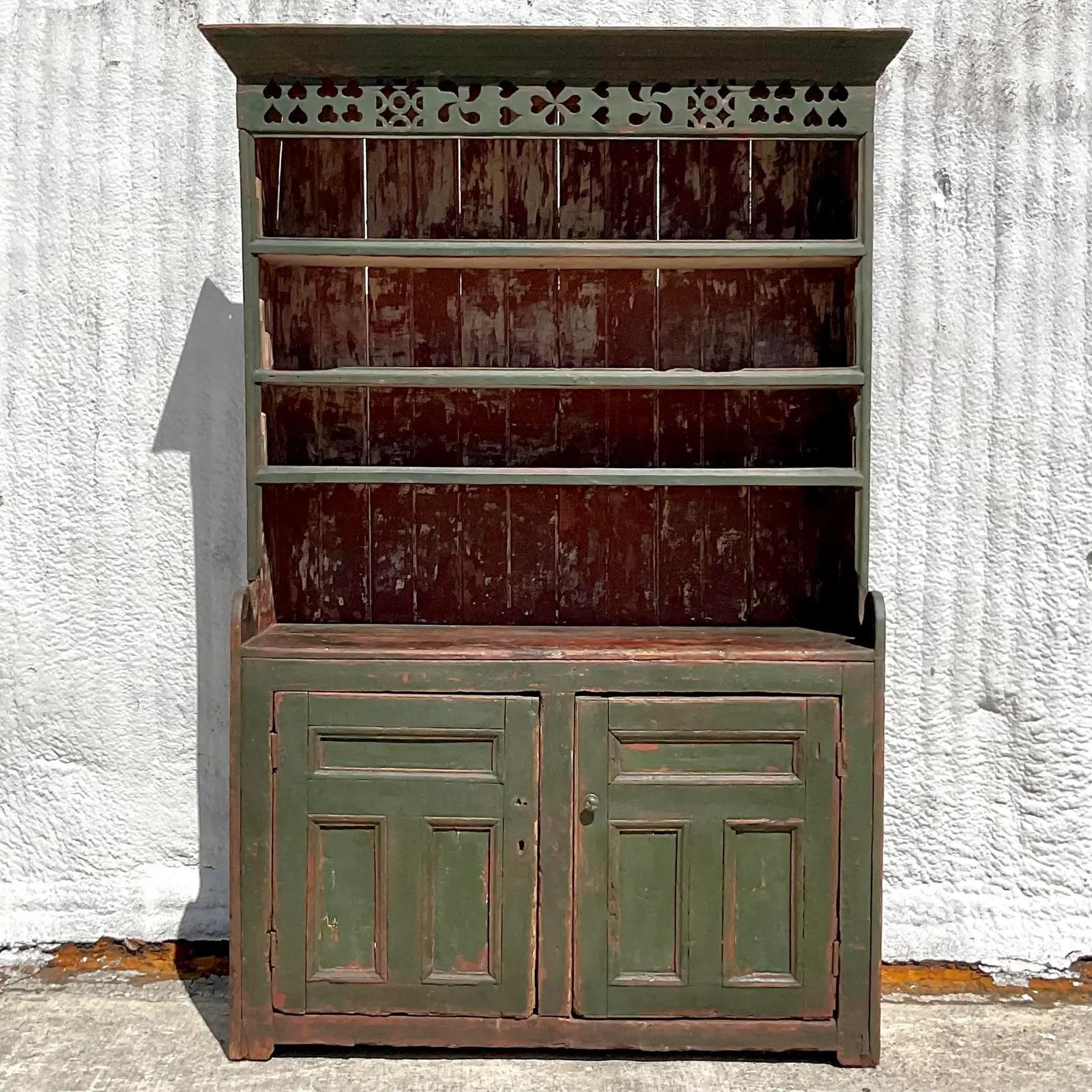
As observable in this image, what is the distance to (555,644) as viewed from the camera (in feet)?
8.80

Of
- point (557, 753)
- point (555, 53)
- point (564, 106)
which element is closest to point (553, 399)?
point (564, 106)

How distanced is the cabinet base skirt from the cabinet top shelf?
2.15 meters

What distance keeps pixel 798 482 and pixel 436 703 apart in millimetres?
976

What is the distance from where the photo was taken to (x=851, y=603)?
2.79 metres

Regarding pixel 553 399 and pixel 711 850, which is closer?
pixel 711 850

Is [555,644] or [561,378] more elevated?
[561,378]

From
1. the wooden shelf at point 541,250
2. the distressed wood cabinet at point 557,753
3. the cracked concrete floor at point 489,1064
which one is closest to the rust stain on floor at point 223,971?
the cracked concrete floor at point 489,1064

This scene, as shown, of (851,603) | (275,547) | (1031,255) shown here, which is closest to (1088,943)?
(851,603)

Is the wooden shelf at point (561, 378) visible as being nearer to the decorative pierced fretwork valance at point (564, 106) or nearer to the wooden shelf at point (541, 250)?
the wooden shelf at point (541, 250)

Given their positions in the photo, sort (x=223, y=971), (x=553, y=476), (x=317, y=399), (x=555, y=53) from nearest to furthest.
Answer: (x=555, y=53) < (x=553, y=476) < (x=317, y=399) < (x=223, y=971)

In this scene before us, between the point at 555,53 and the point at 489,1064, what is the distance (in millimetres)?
2311

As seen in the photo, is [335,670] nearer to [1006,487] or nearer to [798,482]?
[798,482]

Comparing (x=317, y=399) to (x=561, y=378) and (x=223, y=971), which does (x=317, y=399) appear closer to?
(x=561, y=378)

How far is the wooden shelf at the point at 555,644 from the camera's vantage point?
8.43 feet
